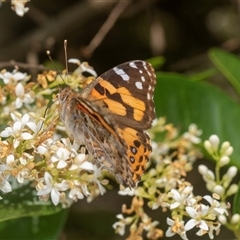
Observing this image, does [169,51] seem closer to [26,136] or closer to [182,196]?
[182,196]

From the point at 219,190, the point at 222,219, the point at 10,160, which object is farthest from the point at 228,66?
the point at 10,160

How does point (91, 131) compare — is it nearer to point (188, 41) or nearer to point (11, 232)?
point (11, 232)

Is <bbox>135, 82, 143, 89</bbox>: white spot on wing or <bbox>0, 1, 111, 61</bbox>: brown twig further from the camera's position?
<bbox>0, 1, 111, 61</bbox>: brown twig

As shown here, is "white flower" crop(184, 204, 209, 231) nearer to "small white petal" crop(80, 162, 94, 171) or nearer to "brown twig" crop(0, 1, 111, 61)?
"small white petal" crop(80, 162, 94, 171)

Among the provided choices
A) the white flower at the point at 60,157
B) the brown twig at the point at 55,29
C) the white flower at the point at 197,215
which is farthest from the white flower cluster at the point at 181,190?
the brown twig at the point at 55,29

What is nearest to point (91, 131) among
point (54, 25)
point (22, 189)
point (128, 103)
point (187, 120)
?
point (128, 103)

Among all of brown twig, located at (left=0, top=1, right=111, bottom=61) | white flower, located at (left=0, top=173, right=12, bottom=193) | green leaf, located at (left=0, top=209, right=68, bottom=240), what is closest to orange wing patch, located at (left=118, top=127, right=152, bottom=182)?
white flower, located at (left=0, top=173, right=12, bottom=193)
